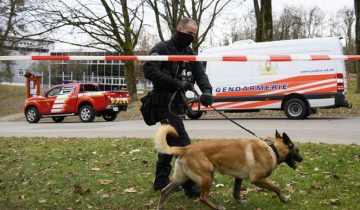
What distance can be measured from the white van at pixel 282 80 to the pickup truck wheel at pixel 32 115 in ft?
30.4

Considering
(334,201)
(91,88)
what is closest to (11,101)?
(91,88)

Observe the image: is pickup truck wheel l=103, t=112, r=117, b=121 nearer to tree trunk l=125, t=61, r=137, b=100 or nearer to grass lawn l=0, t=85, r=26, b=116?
tree trunk l=125, t=61, r=137, b=100

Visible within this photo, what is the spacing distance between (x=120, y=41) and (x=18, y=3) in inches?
267

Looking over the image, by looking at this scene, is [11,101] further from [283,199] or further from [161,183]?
[283,199]

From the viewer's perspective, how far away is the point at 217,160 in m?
4.94

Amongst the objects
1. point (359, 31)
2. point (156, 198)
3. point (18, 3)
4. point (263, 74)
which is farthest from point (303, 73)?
point (18, 3)

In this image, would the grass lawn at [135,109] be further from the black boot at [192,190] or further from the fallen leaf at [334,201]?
the black boot at [192,190]

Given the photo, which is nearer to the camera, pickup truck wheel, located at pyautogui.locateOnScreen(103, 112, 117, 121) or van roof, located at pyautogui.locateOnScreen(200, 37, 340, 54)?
van roof, located at pyautogui.locateOnScreen(200, 37, 340, 54)

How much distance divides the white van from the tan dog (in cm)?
953

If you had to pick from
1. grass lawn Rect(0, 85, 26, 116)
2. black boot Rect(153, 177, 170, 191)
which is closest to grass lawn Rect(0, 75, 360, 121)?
grass lawn Rect(0, 85, 26, 116)

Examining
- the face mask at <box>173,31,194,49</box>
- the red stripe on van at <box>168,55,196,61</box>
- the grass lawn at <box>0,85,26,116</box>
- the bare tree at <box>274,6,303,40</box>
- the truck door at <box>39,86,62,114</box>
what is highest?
the bare tree at <box>274,6,303,40</box>

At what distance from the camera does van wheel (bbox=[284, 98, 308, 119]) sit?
599 inches

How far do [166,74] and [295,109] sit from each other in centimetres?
1089

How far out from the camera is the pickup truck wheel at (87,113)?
1956 cm
